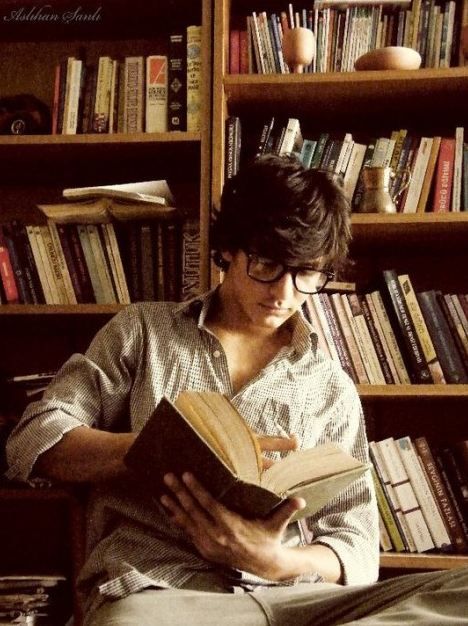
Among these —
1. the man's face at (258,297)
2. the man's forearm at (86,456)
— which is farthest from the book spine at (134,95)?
the man's forearm at (86,456)

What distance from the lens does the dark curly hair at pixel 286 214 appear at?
129 centimetres

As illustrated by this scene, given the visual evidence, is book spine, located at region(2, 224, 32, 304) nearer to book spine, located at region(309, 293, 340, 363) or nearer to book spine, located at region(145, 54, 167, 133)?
book spine, located at region(145, 54, 167, 133)

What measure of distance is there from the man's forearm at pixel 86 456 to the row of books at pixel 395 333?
0.63m

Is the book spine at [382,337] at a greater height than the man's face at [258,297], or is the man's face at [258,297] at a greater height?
the man's face at [258,297]

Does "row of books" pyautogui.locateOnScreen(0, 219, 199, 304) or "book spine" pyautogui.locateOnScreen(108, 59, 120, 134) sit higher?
"book spine" pyautogui.locateOnScreen(108, 59, 120, 134)

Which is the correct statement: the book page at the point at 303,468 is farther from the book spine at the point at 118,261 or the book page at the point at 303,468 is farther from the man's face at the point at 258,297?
the book spine at the point at 118,261

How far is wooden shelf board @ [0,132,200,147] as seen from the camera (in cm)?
160

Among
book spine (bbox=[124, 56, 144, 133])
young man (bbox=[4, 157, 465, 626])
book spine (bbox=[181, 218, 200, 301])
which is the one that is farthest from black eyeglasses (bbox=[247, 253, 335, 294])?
book spine (bbox=[124, 56, 144, 133])

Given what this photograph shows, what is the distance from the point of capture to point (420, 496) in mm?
1583

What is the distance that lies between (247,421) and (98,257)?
615 mm

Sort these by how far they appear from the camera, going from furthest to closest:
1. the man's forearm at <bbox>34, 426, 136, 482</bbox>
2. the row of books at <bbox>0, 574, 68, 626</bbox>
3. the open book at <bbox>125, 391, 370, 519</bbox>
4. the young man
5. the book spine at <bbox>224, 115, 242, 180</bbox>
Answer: the book spine at <bbox>224, 115, 242, 180</bbox> < the row of books at <bbox>0, 574, 68, 626</bbox> < the man's forearm at <bbox>34, 426, 136, 482</bbox> < the young man < the open book at <bbox>125, 391, 370, 519</bbox>

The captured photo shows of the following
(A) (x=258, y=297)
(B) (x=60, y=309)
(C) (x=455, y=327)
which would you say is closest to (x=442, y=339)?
(C) (x=455, y=327)

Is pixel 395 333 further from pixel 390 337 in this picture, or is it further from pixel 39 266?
pixel 39 266

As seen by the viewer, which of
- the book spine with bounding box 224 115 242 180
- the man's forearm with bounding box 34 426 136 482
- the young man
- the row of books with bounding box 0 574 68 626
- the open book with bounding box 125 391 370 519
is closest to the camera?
the open book with bounding box 125 391 370 519
